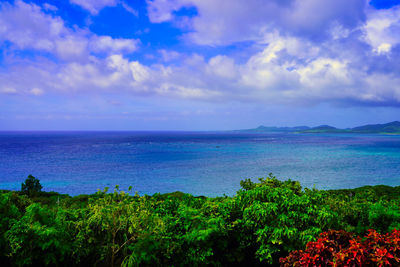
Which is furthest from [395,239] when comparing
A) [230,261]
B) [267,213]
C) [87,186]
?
[87,186]

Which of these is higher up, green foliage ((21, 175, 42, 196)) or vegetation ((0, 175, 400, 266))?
vegetation ((0, 175, 400, 266))

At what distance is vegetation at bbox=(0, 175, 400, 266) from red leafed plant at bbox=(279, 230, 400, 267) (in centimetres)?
140

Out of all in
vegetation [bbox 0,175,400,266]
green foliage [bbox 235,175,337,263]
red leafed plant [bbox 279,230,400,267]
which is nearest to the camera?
red leafed plant [bbox 279,230,400,267]

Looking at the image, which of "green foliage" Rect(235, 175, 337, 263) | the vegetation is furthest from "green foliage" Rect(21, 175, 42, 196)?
"green foliage" Rect(235, 175, 337, 263)

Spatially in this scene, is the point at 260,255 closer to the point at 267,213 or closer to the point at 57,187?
the point at 267,213

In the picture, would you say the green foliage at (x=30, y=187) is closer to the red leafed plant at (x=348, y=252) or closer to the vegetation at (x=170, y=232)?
the vegetation at (x=170, y=232)

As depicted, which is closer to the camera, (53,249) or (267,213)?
(53,249)

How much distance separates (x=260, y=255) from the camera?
769cm

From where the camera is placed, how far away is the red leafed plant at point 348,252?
488cm

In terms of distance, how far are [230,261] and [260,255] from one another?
96 cm

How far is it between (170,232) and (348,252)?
449cm

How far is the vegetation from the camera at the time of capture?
6.75m

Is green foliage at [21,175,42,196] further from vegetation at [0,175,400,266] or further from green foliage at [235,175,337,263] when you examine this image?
green foliage at [235,175,337,263]

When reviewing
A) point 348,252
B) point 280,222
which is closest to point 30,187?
point 280,222
